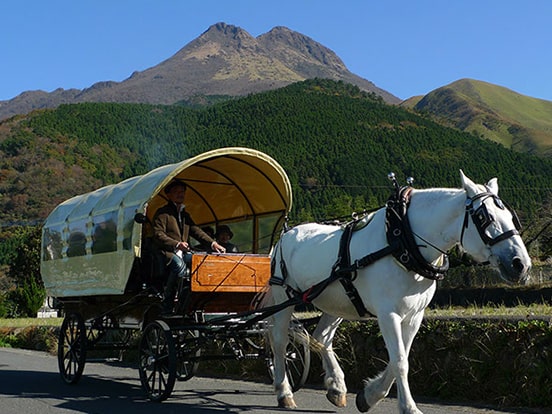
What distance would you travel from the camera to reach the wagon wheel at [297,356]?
7.64 m

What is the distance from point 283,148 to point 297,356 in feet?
392

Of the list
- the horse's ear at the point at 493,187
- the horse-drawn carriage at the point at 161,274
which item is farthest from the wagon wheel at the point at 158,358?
the horse's ear at the point at 493,187

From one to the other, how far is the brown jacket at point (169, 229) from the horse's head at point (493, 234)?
12.6ft

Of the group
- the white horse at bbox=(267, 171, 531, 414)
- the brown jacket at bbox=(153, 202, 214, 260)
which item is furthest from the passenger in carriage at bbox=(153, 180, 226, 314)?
the white horse at bbox=(267, 171, 531, 414)

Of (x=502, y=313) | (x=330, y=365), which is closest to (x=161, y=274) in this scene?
(x=330, y=365)

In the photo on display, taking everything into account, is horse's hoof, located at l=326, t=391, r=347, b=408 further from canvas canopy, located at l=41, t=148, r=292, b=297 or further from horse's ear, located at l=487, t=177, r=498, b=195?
canvas canopy, located at l=41, t=148, r=292, b=297

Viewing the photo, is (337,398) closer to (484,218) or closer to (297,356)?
(297,356)

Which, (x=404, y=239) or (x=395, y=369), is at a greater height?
(x=404, y=239)

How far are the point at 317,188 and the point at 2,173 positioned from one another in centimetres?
5158

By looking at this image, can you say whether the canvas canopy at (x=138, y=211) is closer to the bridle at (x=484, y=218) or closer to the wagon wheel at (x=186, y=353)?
the wagon wheel at (x=186, y=353)

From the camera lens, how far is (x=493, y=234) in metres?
5.47

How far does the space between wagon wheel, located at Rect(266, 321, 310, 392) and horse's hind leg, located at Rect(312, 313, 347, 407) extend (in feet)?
0.62

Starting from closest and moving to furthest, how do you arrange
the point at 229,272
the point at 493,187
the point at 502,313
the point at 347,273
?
1. the point at 493,187
2. the point at 347,273
3. the point at 502,313
4. the point at 229,272

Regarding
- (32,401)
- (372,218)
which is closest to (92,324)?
(32,401)
